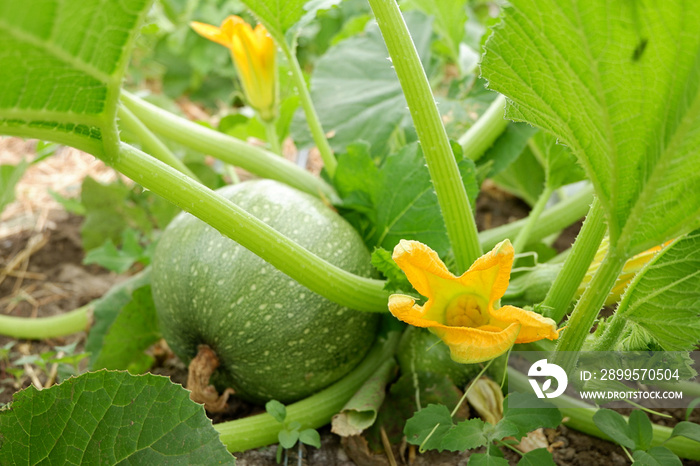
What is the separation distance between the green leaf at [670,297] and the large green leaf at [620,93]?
0.14 meters

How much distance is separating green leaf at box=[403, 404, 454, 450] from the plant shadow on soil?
0.19m

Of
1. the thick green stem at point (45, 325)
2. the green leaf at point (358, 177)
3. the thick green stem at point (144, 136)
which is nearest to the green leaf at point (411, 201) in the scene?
the green leaf at point (358, 177)

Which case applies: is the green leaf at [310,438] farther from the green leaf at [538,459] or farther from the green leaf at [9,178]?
the green leaf at [9,178]

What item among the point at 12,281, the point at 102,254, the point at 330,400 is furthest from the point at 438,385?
the point at 12,281

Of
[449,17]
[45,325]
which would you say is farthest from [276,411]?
[449,17]

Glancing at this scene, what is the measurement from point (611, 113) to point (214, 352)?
0.92 metres

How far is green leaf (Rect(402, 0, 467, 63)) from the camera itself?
1788 mm

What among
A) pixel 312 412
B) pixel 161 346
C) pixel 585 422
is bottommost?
pixel 161 346

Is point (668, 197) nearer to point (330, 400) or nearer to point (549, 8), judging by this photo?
point (549, 8)

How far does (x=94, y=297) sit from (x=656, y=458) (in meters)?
1.67

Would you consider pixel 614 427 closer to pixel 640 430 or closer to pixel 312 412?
pixel 640 430

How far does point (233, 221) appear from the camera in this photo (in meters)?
0.98

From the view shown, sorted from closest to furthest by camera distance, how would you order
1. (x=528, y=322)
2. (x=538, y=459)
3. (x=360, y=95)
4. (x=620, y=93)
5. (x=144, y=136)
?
(x=620, y=93) < (x=528, y=322) < (x=538, y=459) < (x=144, y=136) < (x=360, y=95)

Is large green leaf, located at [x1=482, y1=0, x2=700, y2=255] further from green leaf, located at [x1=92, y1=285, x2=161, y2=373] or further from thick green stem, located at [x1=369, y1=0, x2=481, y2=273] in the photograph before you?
green leaf, located at [x1=92, y1=285, x2=161, y2=373]
